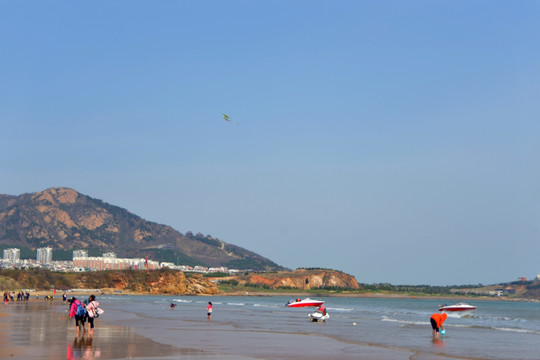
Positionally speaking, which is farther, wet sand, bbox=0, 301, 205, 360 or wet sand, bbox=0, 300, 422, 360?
wet sand, bbox=0, 300, 422, 360

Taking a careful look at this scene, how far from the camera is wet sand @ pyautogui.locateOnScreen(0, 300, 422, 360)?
1106 inches

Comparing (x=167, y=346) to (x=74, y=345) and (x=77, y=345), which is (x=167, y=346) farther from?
(x=74, y=345)

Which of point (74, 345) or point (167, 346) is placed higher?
point (74, 345)

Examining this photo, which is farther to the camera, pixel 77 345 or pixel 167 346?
pixel 167 346

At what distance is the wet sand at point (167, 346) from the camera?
2809 cm

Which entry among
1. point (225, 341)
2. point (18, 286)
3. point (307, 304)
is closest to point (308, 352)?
point (225, 341)

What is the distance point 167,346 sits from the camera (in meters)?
32.7

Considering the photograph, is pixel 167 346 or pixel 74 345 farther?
pixel 167 346

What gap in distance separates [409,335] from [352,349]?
15632 millimetres

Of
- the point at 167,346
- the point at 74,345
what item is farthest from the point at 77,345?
the point at 167,346

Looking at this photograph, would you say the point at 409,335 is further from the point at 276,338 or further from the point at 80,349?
the point at 80,349

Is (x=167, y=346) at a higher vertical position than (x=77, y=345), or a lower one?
lower

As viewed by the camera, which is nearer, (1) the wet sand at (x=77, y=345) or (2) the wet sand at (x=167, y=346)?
(1) the wet sand at (x=77, y=345)

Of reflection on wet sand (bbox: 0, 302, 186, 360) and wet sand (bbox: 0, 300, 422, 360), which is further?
wet sand (bbox: 0, 300, 422, 360)
